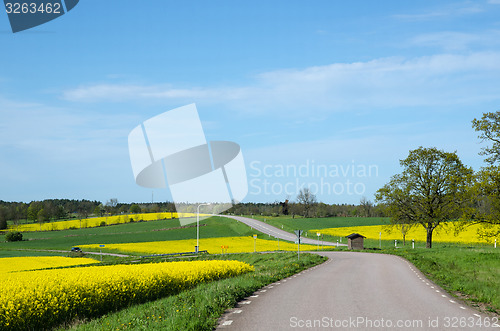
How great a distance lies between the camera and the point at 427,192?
50.2 m

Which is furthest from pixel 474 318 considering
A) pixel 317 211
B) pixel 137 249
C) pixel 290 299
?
pixel 317 211

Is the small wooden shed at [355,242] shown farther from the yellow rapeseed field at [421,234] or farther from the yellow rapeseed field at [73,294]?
the yellow rapeseed field at [73,294]

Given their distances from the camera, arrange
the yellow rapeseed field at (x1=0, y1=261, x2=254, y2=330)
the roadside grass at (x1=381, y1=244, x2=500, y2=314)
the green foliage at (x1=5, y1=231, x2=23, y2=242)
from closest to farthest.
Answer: the yellow rapeseed field at (x1=0, y1=261, x2=254, y2=330) → the roadside grass at (x1=381, y1=244, x2=500, y2=314) → the green foliage at (x1=5, y1=231, x2=23, y2=242)

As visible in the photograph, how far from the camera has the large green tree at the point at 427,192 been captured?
4938cm

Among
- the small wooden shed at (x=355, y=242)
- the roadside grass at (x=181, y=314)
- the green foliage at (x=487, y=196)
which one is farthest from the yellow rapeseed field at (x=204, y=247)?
the roadside grass at (x=181, y=314)

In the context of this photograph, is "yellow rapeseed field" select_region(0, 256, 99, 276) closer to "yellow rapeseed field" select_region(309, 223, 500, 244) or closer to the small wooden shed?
the small wooden shed

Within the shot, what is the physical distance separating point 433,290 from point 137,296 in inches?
410

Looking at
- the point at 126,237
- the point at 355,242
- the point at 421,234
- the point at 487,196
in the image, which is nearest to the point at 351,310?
the point at 487,196

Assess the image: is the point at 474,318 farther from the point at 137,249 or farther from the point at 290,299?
the point at 137,249

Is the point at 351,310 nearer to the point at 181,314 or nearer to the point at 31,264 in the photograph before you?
the point at 181,314

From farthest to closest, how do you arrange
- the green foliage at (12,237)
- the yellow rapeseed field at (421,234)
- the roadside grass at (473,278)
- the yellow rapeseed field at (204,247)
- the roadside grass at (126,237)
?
the green foliage at (12,237)
the roadside grass at (126,237)
the yellow rapeseed field at (421,234)
the yellow rapeseed field at (204,247)
the roadside grass at (473,278)

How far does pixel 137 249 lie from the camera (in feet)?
222

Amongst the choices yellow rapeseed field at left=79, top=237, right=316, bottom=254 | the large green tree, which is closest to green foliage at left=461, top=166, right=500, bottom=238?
the large green tree

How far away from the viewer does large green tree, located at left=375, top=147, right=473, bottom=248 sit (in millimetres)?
49375
